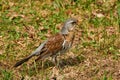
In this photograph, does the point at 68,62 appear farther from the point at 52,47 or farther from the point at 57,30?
the point at 57,30

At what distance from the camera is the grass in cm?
899

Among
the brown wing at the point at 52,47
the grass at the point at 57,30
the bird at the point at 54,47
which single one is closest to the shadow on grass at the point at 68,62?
the grass at the point at 57,30

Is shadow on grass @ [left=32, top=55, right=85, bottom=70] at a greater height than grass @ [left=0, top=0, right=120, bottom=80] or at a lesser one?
lesser

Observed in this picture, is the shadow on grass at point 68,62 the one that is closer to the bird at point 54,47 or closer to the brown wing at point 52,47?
the bird at point 54,47

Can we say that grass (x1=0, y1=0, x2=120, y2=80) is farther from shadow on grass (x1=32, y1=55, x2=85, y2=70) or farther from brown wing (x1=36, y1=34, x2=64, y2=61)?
brown wing (x1=36, y1=34, x2=64, y2=61)

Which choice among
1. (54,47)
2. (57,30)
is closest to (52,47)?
(54,47)

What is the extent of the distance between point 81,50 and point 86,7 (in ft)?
6.27

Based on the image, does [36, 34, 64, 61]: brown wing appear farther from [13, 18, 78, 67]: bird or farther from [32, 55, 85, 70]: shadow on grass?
[32, 55, 85, 70]: shadow on grass

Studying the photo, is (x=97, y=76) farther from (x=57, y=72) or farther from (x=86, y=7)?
(x=86, y=7)

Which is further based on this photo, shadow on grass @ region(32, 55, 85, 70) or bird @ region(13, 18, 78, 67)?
shadow on grass @ region(32, 55, 85, 70)

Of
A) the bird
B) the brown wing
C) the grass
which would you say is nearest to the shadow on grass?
the grass

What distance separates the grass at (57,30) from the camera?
29.5ft

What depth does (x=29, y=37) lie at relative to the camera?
10.5 m

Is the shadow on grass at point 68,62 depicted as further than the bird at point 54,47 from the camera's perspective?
Yes
